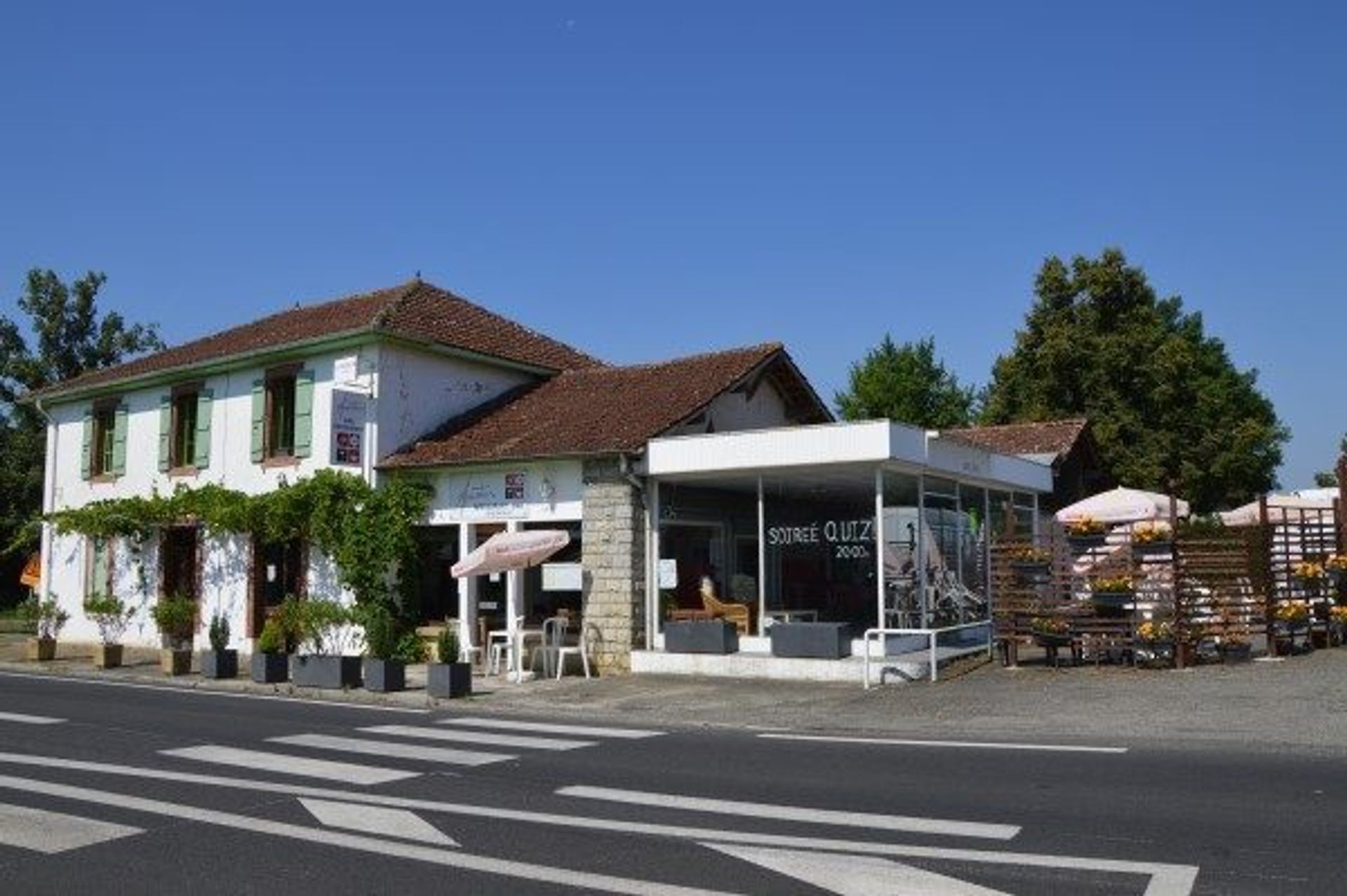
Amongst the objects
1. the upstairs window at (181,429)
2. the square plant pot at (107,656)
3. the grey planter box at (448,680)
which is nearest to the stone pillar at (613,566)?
the grey planter box at (448,680)

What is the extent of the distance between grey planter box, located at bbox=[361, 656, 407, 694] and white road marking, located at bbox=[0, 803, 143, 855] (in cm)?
855

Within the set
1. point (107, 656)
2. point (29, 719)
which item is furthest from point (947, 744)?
point (107, 656)

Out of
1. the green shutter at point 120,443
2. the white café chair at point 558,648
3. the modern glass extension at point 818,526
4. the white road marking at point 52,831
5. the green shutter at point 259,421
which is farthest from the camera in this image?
the green shutter at point 120,443

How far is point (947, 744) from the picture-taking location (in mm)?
10844

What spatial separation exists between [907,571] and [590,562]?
4886mm

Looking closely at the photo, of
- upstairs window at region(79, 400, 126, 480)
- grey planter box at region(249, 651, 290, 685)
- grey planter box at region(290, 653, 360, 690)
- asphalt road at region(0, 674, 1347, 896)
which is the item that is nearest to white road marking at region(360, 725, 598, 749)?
asphalt road at region(0, 674, 1347, 896)

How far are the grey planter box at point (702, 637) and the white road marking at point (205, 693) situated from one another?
4455 mm

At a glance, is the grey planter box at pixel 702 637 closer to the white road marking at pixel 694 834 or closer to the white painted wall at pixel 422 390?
the white painted wall at pixel 422 390

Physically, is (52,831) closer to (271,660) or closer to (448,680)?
(448,680)

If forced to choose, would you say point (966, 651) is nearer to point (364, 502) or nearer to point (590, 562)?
point (590, 562)

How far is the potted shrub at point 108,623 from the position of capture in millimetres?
21156

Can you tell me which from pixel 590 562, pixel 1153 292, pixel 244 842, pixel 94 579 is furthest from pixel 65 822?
pixel 1153 292

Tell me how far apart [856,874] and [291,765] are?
18.3 feet

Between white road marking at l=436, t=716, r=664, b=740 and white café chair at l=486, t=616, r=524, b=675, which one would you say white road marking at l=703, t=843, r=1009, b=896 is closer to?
white road marking at l=436, t=716, r=664, b=740
